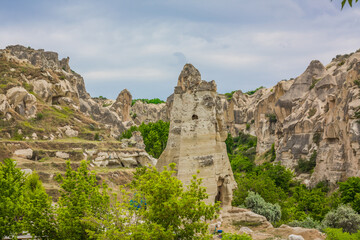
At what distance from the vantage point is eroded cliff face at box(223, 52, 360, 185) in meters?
37.0

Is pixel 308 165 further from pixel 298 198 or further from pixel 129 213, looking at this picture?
pixel 129 213

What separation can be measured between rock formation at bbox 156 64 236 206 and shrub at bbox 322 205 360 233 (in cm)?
636

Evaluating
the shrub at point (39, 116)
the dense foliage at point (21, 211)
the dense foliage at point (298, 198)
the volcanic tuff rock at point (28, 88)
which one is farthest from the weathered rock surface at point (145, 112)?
the dense foliage at point (21, 211)

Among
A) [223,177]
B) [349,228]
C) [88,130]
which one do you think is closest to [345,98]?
[349,228]

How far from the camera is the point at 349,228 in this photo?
2223 centimetres

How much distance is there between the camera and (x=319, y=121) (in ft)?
156

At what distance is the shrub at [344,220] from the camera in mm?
22156

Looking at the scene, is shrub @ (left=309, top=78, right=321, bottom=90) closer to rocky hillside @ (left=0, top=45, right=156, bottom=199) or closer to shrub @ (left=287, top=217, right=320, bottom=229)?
rocky hillside @ (left=0, top=45, right=156, bottom=199)

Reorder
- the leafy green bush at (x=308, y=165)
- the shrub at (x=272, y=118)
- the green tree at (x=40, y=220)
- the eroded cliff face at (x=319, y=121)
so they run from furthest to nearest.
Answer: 1. the shrub at (x=272, y=118)
2. the leafy green bush at (x=308, y=165)
3. the eroded cliff face at (x=319, y=121)
4. the green tree at (x=40, y=220)

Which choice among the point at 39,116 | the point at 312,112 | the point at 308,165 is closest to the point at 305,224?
the point at 308,165

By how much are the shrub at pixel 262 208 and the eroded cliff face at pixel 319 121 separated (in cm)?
1468

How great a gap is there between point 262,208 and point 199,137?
244 inches

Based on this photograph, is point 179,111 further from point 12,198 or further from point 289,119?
point 289,119

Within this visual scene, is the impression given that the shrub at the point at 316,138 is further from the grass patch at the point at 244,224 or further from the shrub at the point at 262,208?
the grass patch at the point at 244,224
